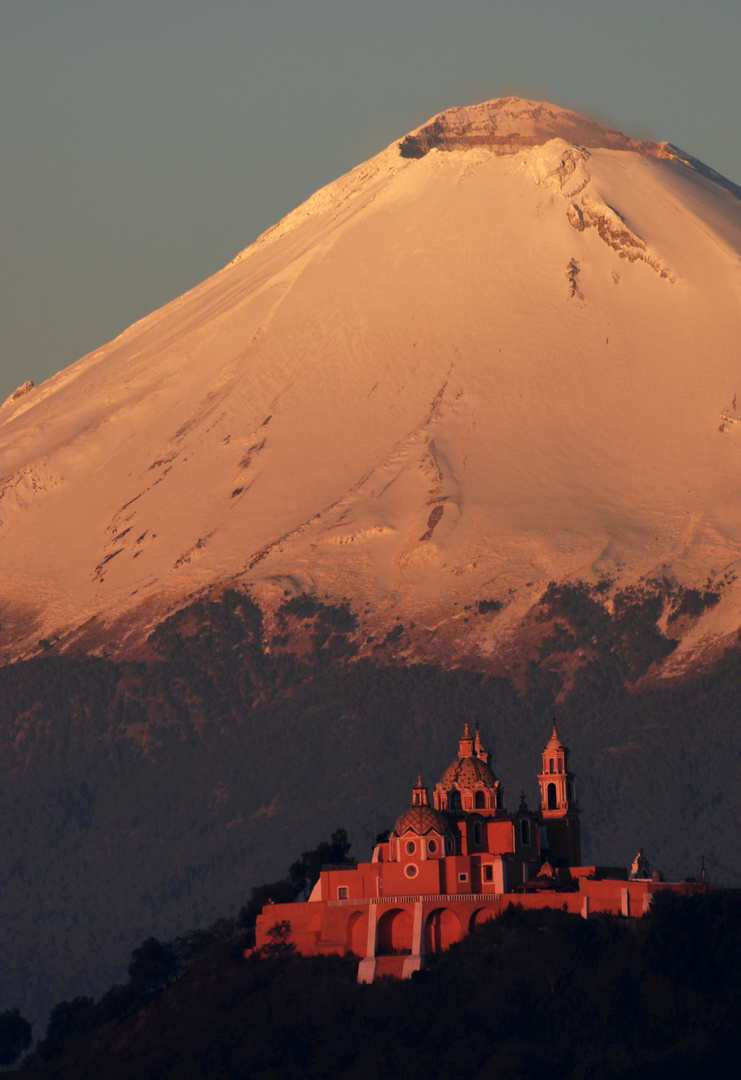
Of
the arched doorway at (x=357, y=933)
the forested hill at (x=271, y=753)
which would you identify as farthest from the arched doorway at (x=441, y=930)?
the forested hill at (x=271, y=753)

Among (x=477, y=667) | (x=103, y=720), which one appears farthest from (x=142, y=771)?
(x=477, y=667)

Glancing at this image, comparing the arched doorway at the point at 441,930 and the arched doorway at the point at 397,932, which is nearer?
the arched doorway at the point at 441,930

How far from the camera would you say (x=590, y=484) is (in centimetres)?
19338

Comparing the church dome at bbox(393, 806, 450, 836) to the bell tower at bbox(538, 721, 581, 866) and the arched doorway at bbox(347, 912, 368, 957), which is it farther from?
the bell tower at bbox(538, 721, 581, 866)

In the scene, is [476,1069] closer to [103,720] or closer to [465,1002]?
[465,1002]

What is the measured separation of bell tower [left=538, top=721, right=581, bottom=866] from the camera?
9388cm

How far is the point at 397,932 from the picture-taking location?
295ft

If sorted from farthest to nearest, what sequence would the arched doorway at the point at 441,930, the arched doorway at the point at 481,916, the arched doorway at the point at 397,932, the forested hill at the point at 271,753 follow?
the forested hill at the point at 271,753
the arched doorway at the point at 397,932
the arched doorway at the point at 441,930
the arched doorway at the point at 481,916

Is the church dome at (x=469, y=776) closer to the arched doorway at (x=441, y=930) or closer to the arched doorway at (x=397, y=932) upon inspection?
the arched doorway at (x=441, y=930)

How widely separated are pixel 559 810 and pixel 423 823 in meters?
7.22

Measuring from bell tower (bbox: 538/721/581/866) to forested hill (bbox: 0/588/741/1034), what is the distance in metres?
58.5

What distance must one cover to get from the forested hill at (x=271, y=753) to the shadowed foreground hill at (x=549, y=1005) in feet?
212

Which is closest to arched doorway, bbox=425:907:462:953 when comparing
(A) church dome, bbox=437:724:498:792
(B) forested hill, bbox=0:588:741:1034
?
(A) church dome, bbox=437:724:498:792

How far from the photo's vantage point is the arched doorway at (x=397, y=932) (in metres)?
89.7
